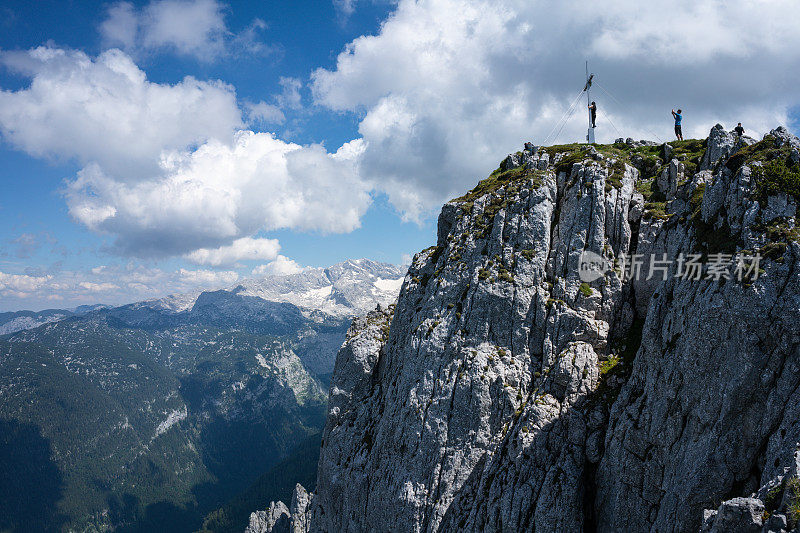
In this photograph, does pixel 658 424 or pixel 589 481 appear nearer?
pixel 658 424

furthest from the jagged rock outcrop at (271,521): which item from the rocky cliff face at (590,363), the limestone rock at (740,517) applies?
the limestone rock at (740,517)

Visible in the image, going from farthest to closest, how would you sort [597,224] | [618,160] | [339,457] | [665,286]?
Answer: [339,457]
[618,160]
[597,224]
[665,286]

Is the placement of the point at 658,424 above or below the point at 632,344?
below

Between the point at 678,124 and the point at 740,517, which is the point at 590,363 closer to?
the point at 740,517

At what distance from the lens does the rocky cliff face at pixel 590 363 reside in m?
19.2

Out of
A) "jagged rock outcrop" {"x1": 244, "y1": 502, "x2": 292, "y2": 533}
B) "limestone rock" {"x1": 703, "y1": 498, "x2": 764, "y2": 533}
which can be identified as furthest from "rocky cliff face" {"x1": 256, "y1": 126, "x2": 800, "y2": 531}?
"jagged rock outcrop" {"x1": 244, "y1": 502, "x2": 292, "y2": 533}

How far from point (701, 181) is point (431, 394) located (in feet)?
98.7

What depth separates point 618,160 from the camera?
1596 inches

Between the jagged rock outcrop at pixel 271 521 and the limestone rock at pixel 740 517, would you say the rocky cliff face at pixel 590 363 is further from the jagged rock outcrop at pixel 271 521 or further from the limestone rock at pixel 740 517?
the jagged rock outcrop at pixel 271 521

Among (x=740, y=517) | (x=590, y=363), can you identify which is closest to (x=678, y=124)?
(x=590, y=363)

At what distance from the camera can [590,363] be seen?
3119 cm


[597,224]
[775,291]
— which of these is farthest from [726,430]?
[597,224]

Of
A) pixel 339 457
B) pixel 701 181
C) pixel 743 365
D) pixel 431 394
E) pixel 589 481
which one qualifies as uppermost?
pixel 701 181

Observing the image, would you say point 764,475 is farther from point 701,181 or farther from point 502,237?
point 502,237
